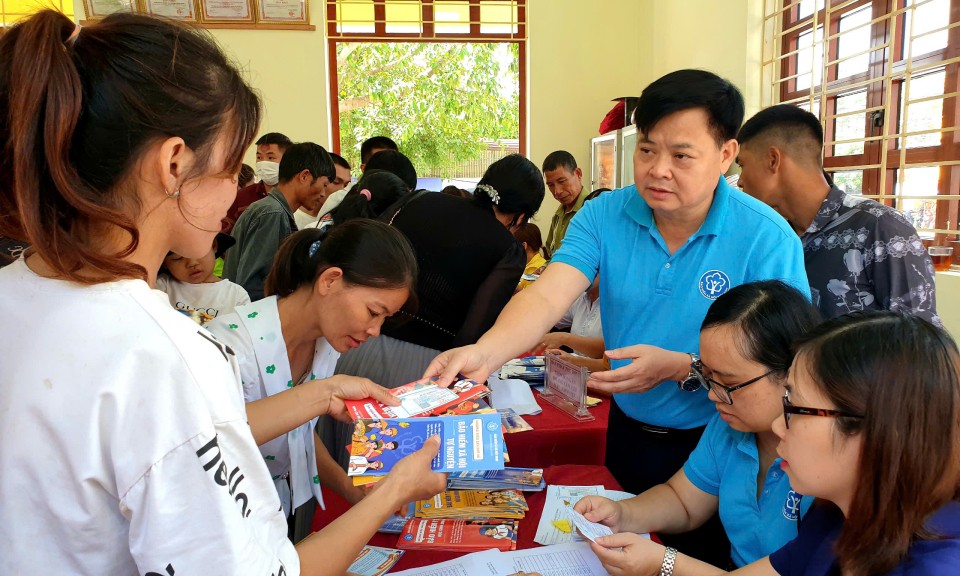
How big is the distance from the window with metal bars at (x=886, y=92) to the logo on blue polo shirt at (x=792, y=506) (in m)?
2.43

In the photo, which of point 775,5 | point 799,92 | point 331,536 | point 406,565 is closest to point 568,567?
point 406,565

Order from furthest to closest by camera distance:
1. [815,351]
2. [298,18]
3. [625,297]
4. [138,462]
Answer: [298,18]
[625,297]
[815,351]
[138,462]

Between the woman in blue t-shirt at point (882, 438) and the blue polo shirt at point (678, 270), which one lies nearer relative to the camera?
the woman in blue t-shirt at point (882, 438)

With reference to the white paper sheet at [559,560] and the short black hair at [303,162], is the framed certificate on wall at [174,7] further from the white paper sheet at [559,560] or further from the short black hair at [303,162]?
the white paper sheet at [559,560]

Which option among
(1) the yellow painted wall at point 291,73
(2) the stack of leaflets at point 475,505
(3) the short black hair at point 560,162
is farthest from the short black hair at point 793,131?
(1) the yellow painted wall at point 291,73

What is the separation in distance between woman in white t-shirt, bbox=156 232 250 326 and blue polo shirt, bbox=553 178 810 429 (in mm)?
1369

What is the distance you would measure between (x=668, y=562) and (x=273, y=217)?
2.88m

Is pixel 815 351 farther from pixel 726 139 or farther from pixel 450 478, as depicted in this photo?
pixel 450 478

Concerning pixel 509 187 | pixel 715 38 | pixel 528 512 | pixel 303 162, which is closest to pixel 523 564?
pixel 528 512

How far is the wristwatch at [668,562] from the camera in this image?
4.36ft

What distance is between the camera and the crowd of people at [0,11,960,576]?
666mm

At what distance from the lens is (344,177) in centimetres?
562

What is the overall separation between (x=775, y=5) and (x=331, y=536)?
15.1 feet

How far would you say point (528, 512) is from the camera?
153cm
